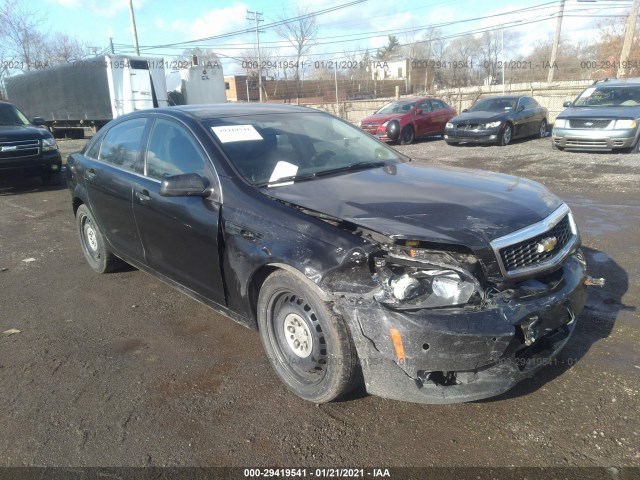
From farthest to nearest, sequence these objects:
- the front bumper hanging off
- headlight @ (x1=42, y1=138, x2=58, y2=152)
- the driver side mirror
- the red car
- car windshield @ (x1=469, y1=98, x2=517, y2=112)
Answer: the red car < car windshield @ (x1=469, y1=98, x2=517, y2=112) < headlight @ (x1=42, y1=138, x2=58, y2=152) < the driver side mirror < the front bumper hanging off

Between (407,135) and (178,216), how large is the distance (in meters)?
13.8

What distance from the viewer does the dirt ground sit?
2377 millimetres

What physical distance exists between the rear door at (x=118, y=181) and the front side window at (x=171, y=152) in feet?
0.68

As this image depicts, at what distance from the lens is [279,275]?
107 inches

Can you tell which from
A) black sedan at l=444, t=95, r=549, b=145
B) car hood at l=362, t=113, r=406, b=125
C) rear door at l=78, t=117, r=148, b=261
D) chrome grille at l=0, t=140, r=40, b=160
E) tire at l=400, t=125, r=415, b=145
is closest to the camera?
rear door at l=78, t=117, r=148, b=261

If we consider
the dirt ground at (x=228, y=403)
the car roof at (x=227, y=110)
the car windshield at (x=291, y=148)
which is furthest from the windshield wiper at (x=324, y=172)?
the dirt ground at (x=228, y=403)

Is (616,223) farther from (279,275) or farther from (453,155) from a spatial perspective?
(453,155)

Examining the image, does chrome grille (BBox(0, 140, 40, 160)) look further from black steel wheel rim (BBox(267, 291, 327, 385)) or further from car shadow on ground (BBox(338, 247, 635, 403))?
car shadow on ground (BBox(338, 247, 635, 403))

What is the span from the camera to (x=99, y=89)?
18.8 metres

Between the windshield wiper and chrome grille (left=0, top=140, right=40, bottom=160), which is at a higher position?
the windshield wiper

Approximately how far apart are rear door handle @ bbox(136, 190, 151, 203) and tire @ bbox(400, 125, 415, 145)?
1299 centimetres

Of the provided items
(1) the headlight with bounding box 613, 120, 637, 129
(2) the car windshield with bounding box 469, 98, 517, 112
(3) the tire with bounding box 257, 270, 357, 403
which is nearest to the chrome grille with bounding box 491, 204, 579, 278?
(3) the tire with bounding box 257, 270, 357, 403

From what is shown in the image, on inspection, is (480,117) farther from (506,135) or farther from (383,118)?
(383,118)

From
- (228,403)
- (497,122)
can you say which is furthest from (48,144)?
(497,122)
